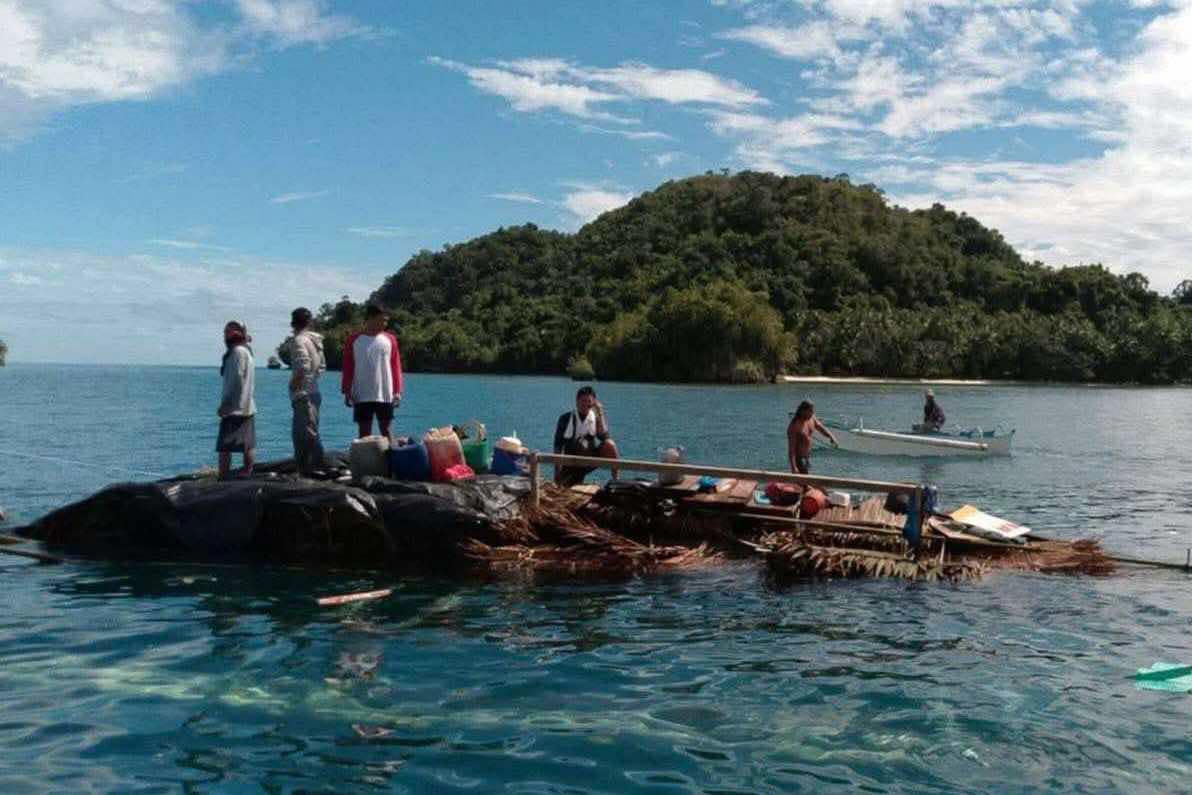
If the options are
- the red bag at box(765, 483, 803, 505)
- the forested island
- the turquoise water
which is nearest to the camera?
the turquoise water

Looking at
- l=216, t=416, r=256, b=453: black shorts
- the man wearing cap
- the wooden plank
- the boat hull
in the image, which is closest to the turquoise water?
the wooden plank

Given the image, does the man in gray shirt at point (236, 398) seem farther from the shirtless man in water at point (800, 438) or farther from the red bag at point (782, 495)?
the shirtless man in water at point (800, 438)

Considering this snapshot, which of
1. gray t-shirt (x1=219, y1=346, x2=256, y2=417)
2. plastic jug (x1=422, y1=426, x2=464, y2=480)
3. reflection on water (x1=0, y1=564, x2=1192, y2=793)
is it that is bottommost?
reflection on water (x1=0, y1=564, x2=1192, y2=793)

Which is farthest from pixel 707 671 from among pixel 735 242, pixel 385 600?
pixel 735 242

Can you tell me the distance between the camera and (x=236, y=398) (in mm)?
14461

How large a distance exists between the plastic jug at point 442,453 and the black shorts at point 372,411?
66 centimetres

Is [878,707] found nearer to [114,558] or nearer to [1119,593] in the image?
[1119,593]

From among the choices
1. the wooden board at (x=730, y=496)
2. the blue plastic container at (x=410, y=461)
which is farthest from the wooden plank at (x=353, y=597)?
the wooden board at (x=730, y=496)

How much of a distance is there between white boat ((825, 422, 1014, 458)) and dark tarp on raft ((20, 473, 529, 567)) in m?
28.8

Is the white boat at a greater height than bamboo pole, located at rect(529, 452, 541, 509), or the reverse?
bamboo pole, located at rect(529, 452, 541, 509)

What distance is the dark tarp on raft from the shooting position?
1381 cm

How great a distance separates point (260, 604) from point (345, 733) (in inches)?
179

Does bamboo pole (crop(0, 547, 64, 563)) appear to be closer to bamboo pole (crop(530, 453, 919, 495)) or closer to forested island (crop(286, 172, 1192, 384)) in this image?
bamboo pole (crop(530, 453, 919, 495))

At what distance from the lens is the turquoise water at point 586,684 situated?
7.64m
